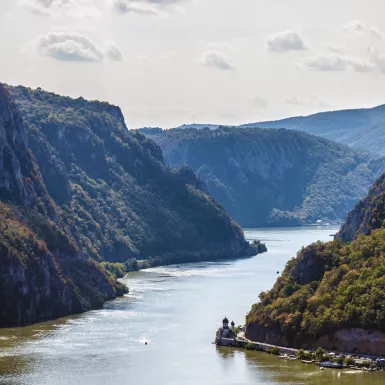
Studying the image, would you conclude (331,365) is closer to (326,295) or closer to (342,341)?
(342,341)

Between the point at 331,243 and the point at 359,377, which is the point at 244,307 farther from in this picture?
the point at 359,377

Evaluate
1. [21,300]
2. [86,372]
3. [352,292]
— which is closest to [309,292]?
[352,292]

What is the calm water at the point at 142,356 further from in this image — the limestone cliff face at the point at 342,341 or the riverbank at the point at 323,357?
the limestone cliff face at the point at 342,341

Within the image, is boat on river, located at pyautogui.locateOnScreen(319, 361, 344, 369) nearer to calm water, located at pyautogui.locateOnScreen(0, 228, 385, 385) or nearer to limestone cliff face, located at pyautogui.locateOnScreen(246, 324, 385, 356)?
calm water, located at pyautogui.locateOnScreen(0, 228, 385, 385)

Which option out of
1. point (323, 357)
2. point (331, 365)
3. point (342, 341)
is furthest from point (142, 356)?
point (331, 365)

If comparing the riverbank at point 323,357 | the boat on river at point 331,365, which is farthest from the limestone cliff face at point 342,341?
the boat on river at point 331,365

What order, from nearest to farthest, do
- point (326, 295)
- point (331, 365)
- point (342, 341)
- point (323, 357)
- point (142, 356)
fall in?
point (331, 365) → point (323, 357) → point (342, 341) → point (142, 356) → point (326, 295)

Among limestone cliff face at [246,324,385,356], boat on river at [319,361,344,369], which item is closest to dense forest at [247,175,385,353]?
limestone cliff face at [246,324,385,356]

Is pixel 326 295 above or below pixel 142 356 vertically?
above
